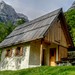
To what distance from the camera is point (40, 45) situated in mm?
24125

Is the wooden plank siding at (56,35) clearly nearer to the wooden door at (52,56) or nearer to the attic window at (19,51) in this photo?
the wooden door at (52,56)

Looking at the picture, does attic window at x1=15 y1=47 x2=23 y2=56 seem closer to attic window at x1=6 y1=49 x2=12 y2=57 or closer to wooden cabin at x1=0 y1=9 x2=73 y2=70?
wooden cabin at x1=0 y1=9 x2=73 y2=70

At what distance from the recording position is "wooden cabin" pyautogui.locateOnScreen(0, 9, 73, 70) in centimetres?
2283

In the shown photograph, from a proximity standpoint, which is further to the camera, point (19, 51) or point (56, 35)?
point (19, 51)

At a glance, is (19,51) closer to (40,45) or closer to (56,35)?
(40,45)

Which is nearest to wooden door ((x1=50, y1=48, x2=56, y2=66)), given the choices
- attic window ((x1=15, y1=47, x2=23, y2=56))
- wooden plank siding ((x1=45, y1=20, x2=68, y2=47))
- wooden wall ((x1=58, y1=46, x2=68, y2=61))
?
wooden wall ((x1=58, y1=46, x2=68, y2=61))

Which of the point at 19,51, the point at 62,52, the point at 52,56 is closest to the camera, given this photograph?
the point at 19,51

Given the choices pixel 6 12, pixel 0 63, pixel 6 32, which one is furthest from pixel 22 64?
pixel 6 12

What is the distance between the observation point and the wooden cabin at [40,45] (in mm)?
22828

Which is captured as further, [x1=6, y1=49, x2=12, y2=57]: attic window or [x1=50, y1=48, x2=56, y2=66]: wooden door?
[x1=6, y1=49, x2=12, y2=57]: attic window

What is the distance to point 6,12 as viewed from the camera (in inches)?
5817

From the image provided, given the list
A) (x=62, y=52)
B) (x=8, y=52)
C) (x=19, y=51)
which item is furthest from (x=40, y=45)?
(x=8, y=52)

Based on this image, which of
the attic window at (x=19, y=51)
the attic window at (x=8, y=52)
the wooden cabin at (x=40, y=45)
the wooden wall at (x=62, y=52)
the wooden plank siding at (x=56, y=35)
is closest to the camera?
the wooden cabin at (x=40, y=45)

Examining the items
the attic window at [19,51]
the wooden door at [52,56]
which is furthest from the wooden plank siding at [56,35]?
the attic window at [19,51]
